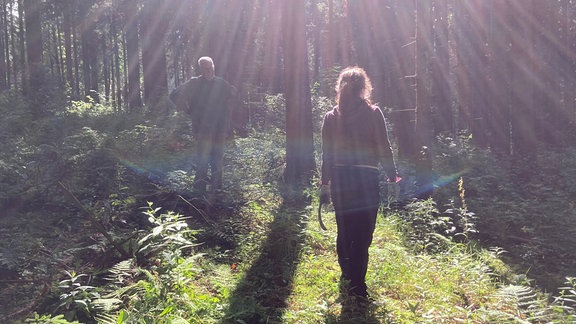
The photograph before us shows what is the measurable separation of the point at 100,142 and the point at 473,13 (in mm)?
16578

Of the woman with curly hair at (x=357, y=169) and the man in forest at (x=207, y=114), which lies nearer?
the woman with curly hair at (x=357, y=169)

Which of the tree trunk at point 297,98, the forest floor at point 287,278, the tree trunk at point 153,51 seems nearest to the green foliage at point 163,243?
the forest floor at point 287,278

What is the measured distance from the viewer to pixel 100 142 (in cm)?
962

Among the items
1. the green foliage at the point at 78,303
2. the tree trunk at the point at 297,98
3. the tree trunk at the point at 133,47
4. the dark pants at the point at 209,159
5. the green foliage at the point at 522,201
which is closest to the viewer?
the green foliage at the point at 78,303

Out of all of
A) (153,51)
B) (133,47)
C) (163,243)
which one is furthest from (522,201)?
(133,47)

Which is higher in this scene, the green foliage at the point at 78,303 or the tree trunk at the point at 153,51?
the tree trunk at the point at 153,51

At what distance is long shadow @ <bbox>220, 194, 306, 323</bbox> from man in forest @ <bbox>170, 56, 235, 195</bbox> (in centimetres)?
161

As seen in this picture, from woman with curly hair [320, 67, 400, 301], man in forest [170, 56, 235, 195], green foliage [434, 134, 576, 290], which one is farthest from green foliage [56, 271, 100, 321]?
green foliage [434, 134, 576, 290]

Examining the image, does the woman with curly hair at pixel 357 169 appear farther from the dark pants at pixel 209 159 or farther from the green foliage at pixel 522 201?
the dark pants at pixel 209 159

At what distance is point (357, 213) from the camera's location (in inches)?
174

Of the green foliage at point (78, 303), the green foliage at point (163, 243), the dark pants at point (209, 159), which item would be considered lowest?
the green foliage at point (78, 303)

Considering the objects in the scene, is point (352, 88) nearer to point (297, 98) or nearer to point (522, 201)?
point (297, 98)

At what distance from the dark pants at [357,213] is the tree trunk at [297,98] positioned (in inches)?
195

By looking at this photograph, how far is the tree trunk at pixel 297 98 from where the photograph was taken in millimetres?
9539
